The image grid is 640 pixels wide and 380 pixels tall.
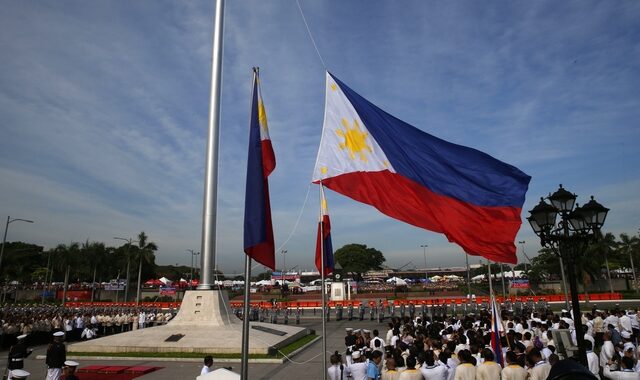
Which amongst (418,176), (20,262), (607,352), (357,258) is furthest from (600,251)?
(20,262)

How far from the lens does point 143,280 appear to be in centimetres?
9788

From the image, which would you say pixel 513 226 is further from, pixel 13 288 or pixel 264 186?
pixel 13 288

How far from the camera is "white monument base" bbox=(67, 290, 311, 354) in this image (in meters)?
18.5

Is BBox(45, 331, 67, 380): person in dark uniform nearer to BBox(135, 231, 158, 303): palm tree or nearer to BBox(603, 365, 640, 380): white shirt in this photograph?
BBox(603, 365, 640, 380): white shirt

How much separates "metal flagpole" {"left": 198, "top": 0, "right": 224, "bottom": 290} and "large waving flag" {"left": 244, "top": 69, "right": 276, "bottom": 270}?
15407 mm

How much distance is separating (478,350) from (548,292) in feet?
197

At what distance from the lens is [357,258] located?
127 metres

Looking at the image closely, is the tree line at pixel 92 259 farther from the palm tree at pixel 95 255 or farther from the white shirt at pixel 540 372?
the white shirt at pixel 540 372

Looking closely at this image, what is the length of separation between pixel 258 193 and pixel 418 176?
10.2 ft

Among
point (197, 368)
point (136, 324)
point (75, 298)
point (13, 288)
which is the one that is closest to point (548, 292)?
point (136, 324)

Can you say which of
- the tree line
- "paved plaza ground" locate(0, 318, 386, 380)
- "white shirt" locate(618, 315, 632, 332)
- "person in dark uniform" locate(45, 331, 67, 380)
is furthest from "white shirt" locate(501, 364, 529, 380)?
the tree line

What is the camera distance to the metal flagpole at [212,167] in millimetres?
21859

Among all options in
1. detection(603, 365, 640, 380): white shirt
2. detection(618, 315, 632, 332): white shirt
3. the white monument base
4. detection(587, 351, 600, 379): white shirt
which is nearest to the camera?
detection(603, 365, 640, 380): white shirt

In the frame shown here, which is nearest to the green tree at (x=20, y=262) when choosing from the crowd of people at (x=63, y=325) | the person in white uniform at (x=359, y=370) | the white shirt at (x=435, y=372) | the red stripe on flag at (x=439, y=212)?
the crowd of people at (x=63, y=325)
